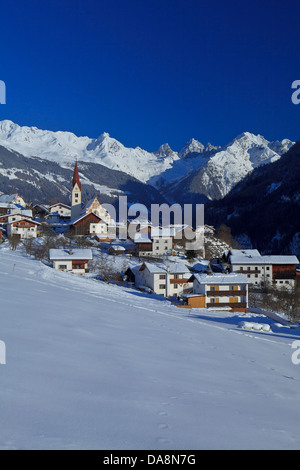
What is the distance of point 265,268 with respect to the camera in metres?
50.7

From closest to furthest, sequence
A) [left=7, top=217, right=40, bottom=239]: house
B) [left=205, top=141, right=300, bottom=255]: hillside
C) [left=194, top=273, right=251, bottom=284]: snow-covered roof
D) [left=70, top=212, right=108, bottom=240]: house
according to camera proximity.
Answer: [left=194, top=273, right=251, bottom=284]: snow-covered roof, [left=7, top=217, right=40, bottom=239]: house, [left=70, top=212, right=108, bottom=240]: house, [left=205, top=141, right=300, bottom=255]: hillside

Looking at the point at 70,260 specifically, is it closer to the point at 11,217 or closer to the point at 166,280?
the point at 166,280

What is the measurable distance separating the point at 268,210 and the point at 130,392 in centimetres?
13354

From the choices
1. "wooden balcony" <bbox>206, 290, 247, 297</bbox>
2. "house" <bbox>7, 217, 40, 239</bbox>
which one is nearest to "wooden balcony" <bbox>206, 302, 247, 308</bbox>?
"wooden balcony" <bbox>206, 290, 247, 297</bbox>

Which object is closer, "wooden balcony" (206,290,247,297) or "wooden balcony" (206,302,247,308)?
"wooden balcony" (206,302,247,308)

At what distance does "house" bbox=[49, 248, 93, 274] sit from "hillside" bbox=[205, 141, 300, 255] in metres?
80.7

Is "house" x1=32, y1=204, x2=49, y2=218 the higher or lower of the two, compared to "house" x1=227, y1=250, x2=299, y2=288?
higher

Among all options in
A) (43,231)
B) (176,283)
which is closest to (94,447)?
(176,283)

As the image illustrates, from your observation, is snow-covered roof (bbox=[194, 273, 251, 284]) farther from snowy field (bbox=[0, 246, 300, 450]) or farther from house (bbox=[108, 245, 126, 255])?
snowy field (bbox=[0, 246, 300, 450])

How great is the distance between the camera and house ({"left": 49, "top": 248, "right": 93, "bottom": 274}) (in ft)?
124

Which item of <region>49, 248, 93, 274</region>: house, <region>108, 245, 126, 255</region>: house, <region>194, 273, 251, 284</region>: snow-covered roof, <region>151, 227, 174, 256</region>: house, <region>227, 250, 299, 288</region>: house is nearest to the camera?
<region>194, 273, 251, 284</region>: snow-covered roof

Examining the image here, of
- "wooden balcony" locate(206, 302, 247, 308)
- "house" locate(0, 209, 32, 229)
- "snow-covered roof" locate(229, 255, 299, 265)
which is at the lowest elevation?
"wooden balcony" locate(206, 302, 247, 308)

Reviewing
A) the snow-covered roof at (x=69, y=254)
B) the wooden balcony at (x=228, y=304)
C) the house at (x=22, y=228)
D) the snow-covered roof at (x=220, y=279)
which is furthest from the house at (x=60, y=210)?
the wooden balcony at (x=228, y=304)
